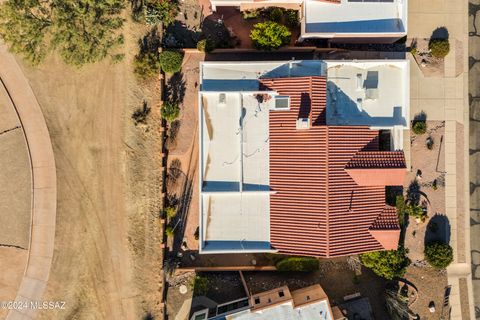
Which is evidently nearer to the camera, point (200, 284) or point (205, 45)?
point (205, 45)

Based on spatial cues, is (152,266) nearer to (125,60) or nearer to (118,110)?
(118,110)

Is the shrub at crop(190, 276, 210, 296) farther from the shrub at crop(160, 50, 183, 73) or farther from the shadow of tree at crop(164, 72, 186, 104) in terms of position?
the shrub at crop(160, 50, 183, 73)

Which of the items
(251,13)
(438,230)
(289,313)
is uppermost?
(251,13)

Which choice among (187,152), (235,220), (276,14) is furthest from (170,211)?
(276,14)

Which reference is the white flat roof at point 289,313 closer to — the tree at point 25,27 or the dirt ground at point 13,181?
the dirt ground at point 13,181

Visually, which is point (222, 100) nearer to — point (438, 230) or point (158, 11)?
point (158, 11)

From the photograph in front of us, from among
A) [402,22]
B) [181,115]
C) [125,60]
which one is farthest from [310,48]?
[125,60]

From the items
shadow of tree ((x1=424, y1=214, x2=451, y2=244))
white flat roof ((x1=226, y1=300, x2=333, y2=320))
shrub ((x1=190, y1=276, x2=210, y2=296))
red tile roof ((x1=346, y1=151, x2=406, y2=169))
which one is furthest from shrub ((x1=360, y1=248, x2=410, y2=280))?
shrub ((x1=190, y1=276, x2=210, y2=296))
